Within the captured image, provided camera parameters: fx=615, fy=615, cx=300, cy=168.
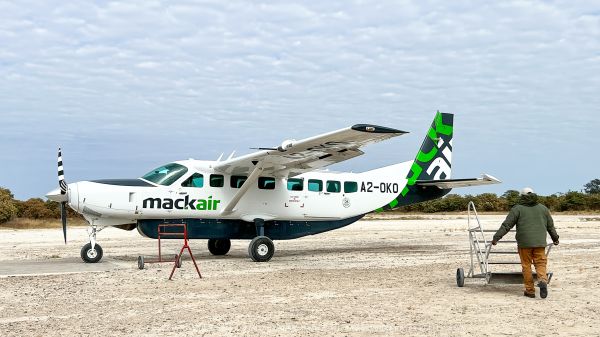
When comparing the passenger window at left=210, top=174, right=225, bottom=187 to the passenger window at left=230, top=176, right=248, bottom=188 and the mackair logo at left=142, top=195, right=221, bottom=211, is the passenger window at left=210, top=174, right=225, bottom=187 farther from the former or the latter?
the mackair logo at left=142, top=195, right=221, bottom=211

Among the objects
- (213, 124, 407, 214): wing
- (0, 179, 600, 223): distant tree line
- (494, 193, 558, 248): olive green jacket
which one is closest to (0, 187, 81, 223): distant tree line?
(0, 179, 600, 223): distant tree line

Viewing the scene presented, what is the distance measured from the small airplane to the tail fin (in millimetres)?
96

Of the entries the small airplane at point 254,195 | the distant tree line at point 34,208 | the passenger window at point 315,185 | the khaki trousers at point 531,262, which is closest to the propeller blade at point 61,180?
the small airplane at point 254,195

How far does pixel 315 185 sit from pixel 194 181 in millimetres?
3784

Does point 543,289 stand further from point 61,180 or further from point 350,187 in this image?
point 61,180

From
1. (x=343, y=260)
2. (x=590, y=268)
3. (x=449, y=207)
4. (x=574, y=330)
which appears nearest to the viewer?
(x=574, y=330)

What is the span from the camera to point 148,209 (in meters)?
16.3

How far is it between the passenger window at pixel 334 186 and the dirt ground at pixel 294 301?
324 centimetres

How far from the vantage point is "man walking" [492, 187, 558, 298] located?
32.6ft

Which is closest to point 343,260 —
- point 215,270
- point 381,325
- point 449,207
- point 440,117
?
point 215,270

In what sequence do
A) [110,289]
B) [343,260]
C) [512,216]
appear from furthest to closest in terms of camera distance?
[343,260]
[110,289]
[512,216]

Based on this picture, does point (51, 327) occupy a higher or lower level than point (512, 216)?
lower

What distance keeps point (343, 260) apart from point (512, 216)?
24.5 feet

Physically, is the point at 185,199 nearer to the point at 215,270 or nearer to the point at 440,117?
the point at 215,270
